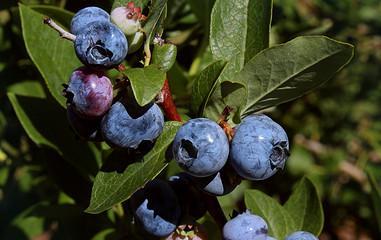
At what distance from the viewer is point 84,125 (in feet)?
3.57

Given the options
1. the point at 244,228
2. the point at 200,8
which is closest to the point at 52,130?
the point at 200,8

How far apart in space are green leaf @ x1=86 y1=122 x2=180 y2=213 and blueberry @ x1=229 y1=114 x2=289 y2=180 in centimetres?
13

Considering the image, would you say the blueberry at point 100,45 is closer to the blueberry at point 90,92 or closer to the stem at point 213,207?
the blueberry at point 90,92

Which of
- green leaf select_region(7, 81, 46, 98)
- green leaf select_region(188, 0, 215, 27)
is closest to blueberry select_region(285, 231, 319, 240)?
green leaf select_region(188, 0, 215, 27)

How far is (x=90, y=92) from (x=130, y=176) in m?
0.19

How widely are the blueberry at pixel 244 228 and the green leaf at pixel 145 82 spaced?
284mm

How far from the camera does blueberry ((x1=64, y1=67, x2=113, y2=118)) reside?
3.29 ft

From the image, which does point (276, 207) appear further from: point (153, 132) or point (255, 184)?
point (255, 184)

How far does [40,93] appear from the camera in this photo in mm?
1885

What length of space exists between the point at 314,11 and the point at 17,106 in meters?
2.06

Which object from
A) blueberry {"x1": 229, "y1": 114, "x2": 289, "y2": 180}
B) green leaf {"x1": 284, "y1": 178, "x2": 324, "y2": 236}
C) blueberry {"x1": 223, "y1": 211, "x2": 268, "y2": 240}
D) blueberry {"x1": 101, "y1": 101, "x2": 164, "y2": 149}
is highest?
blueberry {"x1": 101, "y1": 101, "x2": 164, "y2": 149}

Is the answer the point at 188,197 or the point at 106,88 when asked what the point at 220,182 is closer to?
the point at 188,197

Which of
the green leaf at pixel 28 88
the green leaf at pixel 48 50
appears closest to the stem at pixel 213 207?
the green leaf at pixel 48 50

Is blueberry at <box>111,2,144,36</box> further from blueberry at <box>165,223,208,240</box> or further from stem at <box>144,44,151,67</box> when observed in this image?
blueberry at <box>165,223,208,240</box>
